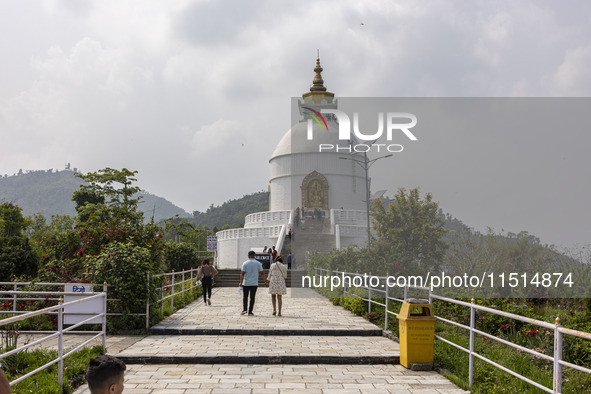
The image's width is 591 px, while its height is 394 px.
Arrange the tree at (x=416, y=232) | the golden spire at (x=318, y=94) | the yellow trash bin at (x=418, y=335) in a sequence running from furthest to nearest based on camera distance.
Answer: the golden spire at (x=318, y=94)
the tree at (x=416, y=232)
the yellow trash bin at (x=418, y=335)

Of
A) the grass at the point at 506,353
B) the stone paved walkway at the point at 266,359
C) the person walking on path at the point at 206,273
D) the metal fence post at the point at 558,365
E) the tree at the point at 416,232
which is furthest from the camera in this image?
the tree at the point at 416,232

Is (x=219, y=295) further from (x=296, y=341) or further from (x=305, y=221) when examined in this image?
(x=305, y=221)

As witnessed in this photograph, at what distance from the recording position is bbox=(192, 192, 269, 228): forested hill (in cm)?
12349

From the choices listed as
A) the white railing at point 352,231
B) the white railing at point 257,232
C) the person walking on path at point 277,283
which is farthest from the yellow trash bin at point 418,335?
the white railing at point 257,232

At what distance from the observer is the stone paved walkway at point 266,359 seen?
7.05 metres

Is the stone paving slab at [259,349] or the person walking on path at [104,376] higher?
the person walking on path at [104,376]

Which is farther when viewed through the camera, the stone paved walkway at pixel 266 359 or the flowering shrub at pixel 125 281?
the flowering shrub at pixel 125 281

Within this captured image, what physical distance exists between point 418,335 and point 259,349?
2788 millimetres

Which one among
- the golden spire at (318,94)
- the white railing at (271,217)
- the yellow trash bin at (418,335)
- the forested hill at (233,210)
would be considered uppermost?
the golden spire at (318,94)

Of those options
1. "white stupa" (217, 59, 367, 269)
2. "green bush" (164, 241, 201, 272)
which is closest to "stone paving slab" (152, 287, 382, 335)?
"green bush" (164, 241, 201, 272)

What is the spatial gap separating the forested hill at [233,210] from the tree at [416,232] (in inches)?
3861

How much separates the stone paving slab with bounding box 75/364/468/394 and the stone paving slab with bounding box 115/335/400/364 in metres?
0.23

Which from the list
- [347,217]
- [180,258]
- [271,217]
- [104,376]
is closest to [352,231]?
[347,217]

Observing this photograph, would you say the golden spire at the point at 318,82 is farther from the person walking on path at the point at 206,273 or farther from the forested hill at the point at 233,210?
the forested hill at the point at 233,210
